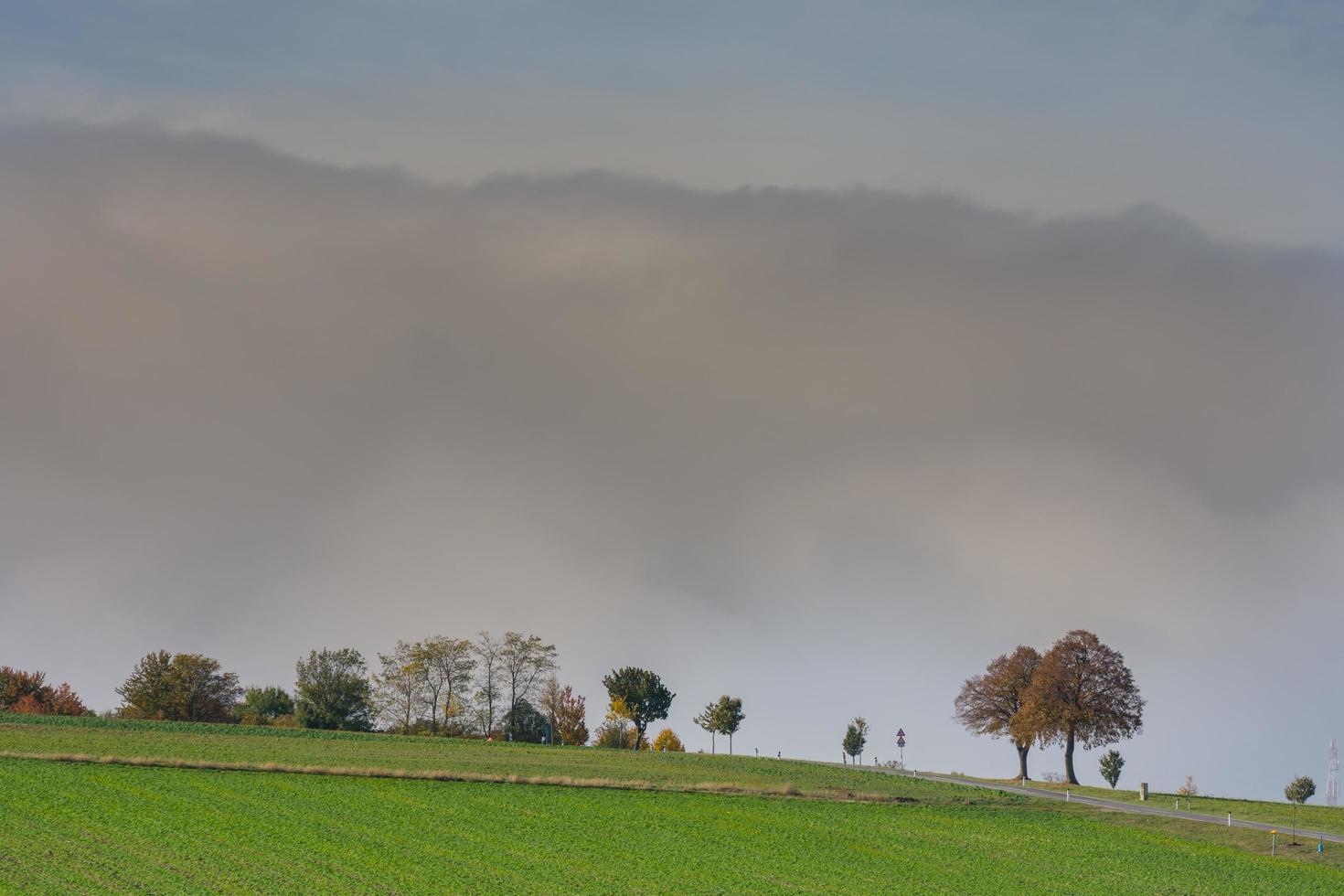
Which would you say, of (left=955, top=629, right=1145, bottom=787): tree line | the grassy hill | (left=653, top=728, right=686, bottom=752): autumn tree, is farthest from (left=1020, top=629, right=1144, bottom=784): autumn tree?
(left=653, top=728, right=686, bottom=752): autumn tree

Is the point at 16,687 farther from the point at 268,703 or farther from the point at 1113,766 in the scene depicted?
the point at 1113,766

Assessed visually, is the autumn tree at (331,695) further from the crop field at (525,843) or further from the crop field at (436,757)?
the crop field at (525,843)

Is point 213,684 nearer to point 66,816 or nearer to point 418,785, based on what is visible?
point 418,785

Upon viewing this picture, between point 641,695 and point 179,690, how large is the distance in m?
43.7

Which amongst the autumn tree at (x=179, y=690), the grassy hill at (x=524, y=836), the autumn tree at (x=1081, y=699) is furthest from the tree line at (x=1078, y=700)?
the autumn tree at (x=179, y=690)

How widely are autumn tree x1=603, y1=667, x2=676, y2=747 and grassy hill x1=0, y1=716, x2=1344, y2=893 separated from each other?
187 feet

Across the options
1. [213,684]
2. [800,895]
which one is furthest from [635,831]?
[213,684]

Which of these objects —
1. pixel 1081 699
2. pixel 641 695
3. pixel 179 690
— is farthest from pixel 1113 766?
pixel 179 690

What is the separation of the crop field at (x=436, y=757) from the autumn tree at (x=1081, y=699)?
1847 cm

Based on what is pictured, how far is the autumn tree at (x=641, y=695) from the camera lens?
135 meters

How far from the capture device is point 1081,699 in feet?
351

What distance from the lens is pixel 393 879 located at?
40.6 meters

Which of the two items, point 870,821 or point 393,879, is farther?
point 870,821

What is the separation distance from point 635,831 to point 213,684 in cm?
7990
